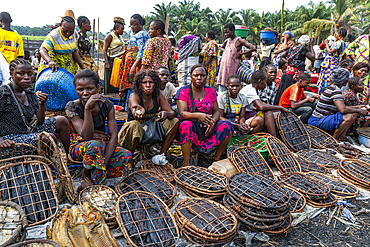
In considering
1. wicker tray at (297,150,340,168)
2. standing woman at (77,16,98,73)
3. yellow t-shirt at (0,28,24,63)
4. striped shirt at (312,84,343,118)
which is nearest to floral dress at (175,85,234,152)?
wicker tray at (297,150,340,168)

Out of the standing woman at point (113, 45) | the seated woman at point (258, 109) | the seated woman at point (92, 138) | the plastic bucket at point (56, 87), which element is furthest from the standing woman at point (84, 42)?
the seated woman at point (258, 109)

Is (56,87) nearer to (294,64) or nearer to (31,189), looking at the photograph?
(31,189)

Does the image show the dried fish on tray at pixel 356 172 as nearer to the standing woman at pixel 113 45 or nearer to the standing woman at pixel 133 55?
the standing woman at pixel 133 55

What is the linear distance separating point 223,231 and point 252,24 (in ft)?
126

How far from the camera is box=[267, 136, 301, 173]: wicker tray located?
12.2 feet

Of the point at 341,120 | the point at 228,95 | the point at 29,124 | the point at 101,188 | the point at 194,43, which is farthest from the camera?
the point at 194,43

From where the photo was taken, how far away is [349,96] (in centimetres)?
512

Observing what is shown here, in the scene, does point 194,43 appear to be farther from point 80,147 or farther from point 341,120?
point 80,147

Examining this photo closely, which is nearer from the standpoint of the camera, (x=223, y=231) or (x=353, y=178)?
(x=223, y=231)

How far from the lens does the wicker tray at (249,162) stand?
3.45 metres

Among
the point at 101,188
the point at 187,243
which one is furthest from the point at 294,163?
the point at 101,188

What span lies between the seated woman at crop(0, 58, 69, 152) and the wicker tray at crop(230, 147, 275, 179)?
85.7 inches

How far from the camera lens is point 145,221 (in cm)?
231

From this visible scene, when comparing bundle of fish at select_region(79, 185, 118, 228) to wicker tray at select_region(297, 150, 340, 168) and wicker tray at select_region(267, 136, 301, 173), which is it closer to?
wicker tray at select_region(267, 136, 301, 173)
